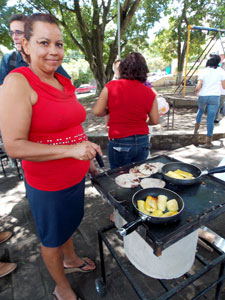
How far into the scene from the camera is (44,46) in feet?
3.42

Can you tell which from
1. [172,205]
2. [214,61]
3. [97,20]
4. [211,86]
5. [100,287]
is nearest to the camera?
[172,205]

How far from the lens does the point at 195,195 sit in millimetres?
1202

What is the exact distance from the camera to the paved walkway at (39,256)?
5.32 ft

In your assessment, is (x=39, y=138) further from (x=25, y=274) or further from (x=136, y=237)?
(x=25, y=274)

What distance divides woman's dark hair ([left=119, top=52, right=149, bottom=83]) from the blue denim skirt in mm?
1192

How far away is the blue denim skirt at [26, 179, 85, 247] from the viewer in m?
1.20

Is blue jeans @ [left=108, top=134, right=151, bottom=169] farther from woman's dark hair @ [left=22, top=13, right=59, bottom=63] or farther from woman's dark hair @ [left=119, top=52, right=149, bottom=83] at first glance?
woman's dark hair @ [left=22, top=13, right=59, bottom=63]

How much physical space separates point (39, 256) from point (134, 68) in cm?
212

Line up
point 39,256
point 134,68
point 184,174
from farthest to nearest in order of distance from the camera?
point 39,256, point 134,68, point 184,174

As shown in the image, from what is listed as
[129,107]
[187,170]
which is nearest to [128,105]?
[129,107]

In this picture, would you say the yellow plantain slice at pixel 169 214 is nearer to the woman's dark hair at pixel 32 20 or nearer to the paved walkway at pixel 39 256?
the paved walkway at pixel 39 256

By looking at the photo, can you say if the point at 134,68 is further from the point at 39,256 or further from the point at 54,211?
the point at 39,256

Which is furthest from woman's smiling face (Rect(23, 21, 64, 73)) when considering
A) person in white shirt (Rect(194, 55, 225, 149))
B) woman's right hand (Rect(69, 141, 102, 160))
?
person in white shirt (Rect(194, 55, 225, 149))

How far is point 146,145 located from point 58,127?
1221mm
